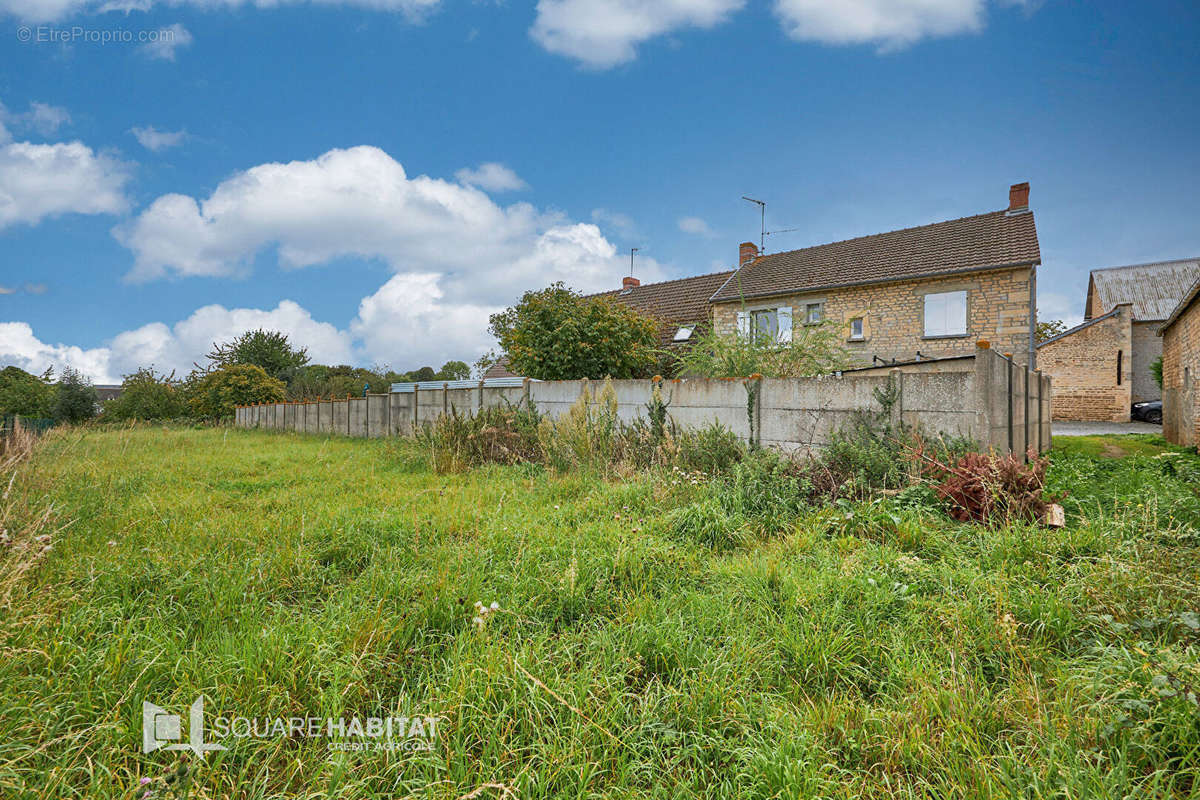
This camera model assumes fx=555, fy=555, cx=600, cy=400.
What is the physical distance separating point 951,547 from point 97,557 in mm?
4928

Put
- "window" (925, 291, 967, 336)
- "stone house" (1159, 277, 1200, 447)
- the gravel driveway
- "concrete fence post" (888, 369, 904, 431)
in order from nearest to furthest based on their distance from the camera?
"concrete fence post" (888, 369, 904, 431) < "stone house" (1159, 277, 1200, 447) < "window" (925, 291, 967, 336) < the gravel driveway

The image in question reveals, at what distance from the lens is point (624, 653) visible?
7.39 ft

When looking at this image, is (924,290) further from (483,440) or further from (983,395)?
(483,440)

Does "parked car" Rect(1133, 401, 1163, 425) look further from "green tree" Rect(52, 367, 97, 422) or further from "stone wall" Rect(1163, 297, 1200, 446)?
"green tree" Rect(52, 367, 97, 422)

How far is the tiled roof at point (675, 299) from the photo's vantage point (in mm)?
20422

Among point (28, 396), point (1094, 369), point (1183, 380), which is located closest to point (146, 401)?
point (28, 396)

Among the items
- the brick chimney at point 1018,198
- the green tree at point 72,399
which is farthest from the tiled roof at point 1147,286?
the green tree at point 72,399

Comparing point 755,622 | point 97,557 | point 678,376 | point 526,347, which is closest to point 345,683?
point 755,622

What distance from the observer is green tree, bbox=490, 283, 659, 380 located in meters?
13.8

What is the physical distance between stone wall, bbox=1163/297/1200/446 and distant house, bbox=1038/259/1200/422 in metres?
11.5

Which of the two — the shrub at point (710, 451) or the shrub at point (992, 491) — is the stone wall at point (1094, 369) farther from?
the shrub at point (992, 491)

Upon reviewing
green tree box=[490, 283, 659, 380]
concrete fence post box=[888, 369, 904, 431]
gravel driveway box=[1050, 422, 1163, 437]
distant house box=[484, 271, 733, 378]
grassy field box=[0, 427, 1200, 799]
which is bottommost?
gravel driveway box=[1050, 422, 1163, 437]

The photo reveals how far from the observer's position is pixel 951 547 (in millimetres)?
3396

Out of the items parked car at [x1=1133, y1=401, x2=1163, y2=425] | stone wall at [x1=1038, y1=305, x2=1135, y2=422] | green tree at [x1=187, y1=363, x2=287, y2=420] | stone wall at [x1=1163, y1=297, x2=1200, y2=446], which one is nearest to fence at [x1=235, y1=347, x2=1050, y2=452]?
stone wall at [x1=1163, y1=297, x2=1200, y2=446]
